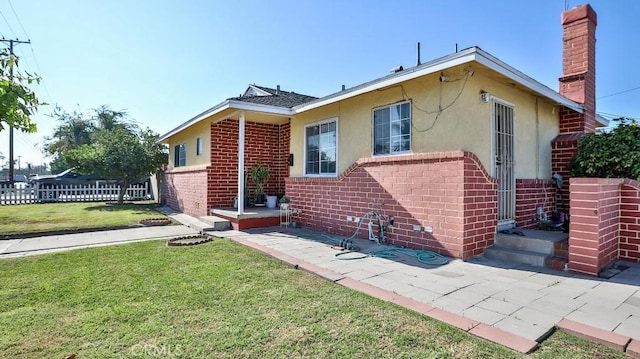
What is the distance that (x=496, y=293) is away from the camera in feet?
11.6

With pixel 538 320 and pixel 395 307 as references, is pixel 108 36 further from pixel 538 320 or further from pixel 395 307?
pixel 538 320

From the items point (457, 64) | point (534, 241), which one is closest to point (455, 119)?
point (457, 64)

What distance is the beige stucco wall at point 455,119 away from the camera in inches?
209

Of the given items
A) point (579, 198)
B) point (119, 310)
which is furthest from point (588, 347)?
point (119, 310)

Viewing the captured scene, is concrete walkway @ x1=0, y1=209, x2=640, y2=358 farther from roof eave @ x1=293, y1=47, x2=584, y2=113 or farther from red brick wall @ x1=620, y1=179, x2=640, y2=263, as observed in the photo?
roof eave @ x1=293, y1=47, x2=584, y2=113

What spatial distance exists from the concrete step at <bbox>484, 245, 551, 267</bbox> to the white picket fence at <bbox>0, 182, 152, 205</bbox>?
18530 millimetres

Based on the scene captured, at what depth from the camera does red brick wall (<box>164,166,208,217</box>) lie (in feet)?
31.8

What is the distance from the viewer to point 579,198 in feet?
14.0

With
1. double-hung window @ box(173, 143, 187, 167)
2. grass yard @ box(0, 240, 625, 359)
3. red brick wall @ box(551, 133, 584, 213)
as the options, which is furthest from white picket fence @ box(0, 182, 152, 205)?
red brick wall @ box(551, 133, 584, 213)

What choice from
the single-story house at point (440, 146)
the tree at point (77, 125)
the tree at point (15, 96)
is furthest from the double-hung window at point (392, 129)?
the tree at point (77, 125)

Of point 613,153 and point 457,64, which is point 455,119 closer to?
point 457,64

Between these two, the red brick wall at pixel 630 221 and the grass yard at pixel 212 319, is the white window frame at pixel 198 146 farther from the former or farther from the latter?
the red brick wall at pixel 630 221

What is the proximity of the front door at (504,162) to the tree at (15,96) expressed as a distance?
256 inches

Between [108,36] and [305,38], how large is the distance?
680cm
